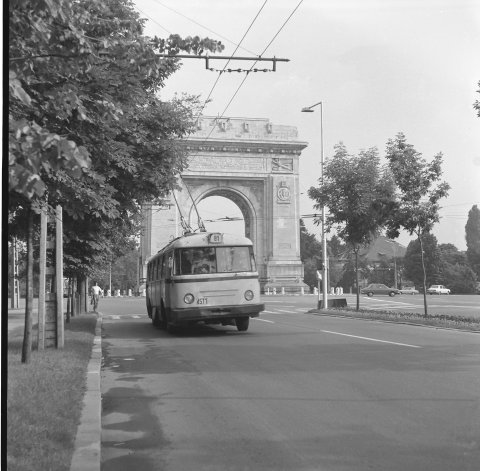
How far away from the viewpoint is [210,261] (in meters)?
16.9

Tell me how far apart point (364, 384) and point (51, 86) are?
5446mm

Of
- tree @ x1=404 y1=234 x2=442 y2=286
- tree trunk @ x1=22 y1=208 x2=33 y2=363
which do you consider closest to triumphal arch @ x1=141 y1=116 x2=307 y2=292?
tree @ x1=404 y1=234 x2=442 y2=286

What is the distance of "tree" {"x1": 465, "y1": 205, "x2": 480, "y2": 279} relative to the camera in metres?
90.9

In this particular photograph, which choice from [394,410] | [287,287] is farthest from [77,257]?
[287,287]

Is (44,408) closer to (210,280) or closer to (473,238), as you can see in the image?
(210,280)

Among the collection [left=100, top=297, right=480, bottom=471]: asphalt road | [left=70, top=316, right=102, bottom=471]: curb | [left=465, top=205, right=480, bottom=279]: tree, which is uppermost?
[left=465, top=205, right=480, bottom=279]: tree

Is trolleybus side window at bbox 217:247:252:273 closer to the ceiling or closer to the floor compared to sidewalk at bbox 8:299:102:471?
closer to the ceiling

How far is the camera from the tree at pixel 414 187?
21500 mm

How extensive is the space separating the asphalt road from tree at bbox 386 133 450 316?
887cm

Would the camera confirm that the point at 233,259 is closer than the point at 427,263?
Yes

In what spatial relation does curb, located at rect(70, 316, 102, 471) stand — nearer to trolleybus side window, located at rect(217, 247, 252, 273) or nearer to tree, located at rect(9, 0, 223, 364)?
tree, located at rect(9, 0, 223, 364)

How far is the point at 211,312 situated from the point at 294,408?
960 centimetres

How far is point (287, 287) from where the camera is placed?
65875 millimetres

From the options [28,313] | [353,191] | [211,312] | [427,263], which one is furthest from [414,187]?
[427,263]
